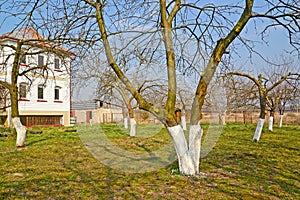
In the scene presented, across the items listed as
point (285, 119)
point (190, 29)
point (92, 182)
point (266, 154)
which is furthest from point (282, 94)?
point (92, 182)

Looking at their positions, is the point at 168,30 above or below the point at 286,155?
above

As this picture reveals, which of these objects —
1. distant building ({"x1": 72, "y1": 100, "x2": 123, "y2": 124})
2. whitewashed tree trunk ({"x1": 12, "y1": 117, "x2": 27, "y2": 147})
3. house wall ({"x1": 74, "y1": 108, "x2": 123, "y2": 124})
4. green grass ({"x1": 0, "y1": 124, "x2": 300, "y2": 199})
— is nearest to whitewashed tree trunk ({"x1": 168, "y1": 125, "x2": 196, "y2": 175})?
green grass ({"x1": 0, "y1": 124, "x2": 300, "y2": 199})

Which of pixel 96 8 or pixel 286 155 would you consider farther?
pixel 286 155

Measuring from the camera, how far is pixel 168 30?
18.4 ft

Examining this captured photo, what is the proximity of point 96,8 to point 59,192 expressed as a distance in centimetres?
342

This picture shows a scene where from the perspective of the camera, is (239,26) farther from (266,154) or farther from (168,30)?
(266,154)

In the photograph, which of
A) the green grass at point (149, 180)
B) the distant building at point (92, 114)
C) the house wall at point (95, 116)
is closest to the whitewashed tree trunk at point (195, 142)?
the green grass at point (149, 180)

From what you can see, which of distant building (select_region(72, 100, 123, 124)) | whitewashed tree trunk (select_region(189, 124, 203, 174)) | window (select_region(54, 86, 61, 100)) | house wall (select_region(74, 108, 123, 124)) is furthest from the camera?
window (select_region(54, 86, 61, 100))

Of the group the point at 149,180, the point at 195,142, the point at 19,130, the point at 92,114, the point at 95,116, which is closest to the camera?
the point at 149,180

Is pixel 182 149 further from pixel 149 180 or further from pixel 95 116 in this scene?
pixel 95 116

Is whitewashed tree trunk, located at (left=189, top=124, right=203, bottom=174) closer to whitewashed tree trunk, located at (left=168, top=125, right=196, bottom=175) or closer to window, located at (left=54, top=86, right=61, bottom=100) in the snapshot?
whitewashed tree trunk, located at (left=168, top=125, right=196, bottom=175)

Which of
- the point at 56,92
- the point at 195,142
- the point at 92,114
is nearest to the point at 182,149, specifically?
the point at 195,142

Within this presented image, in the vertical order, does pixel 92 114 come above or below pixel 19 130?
above

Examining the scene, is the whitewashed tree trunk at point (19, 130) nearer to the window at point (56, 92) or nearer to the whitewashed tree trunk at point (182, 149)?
the whitewashed tree trunk at point (182, 149)
